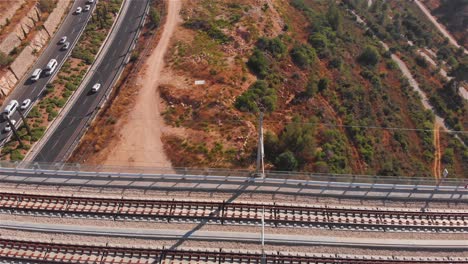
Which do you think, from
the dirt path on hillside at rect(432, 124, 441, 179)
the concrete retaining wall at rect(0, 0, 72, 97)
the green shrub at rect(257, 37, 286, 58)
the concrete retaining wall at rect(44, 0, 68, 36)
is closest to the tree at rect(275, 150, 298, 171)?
the green shrub at rect(257, 37, 286, 58)

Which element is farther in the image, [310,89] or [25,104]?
[310,89]

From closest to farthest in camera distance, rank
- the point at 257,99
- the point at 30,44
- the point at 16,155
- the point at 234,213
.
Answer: the point at 234,213 < the point at 16,155 < the point at 257,99 < the point at 30,44

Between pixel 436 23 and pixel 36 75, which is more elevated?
pixel 436 23

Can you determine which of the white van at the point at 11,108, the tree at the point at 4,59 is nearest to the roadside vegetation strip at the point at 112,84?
the white van at the point at 11,108

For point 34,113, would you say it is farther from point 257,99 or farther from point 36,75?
point 257,99

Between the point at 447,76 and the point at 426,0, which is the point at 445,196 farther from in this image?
the point at 426,0

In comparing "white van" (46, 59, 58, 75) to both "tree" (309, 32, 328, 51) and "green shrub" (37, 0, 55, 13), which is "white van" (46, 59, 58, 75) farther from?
"tree" (309, 32, 328, 51)

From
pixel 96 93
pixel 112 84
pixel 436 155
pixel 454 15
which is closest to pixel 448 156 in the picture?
pixel 436 155

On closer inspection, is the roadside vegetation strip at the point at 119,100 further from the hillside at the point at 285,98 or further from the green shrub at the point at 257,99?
the green shrub at the point at 257,99
